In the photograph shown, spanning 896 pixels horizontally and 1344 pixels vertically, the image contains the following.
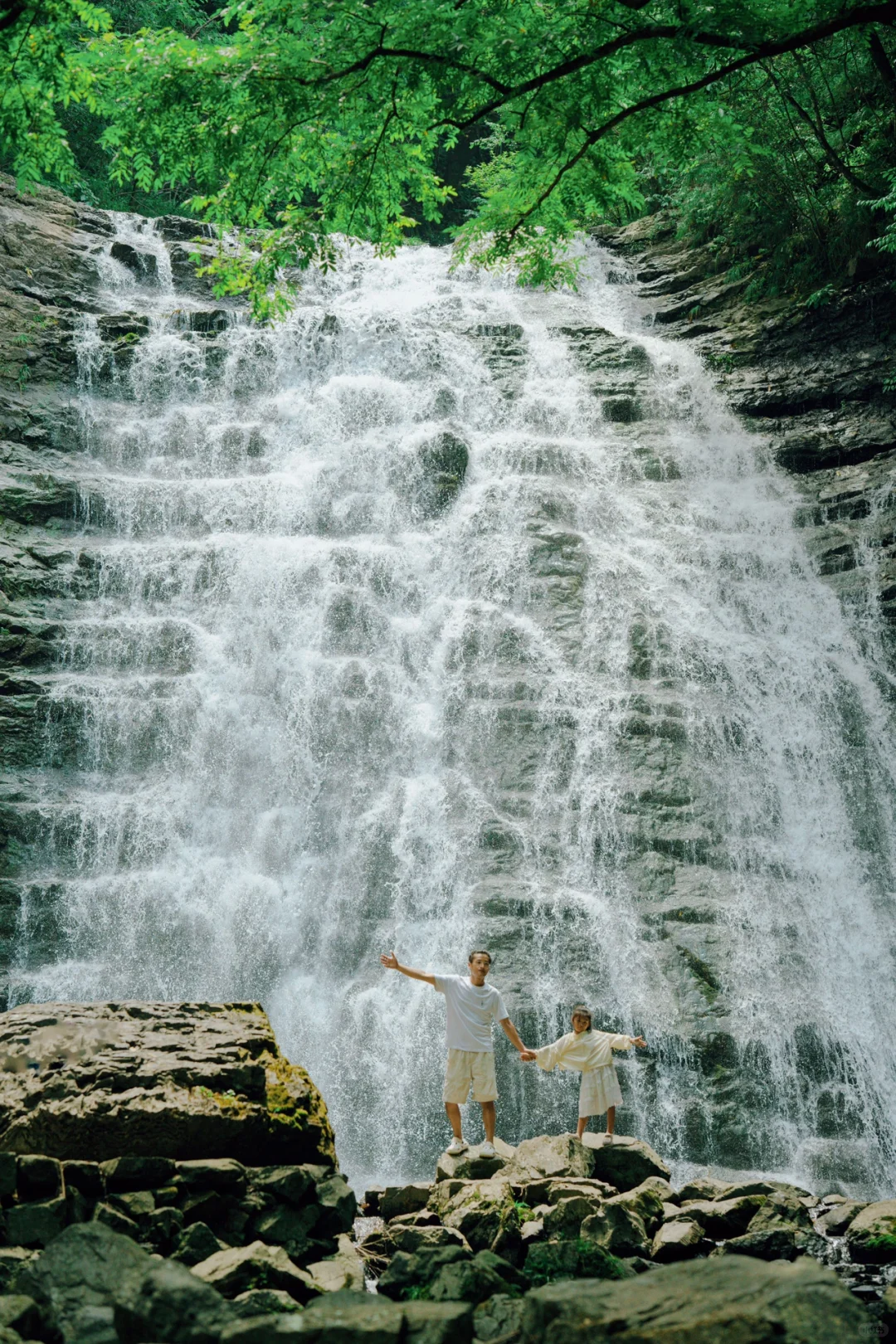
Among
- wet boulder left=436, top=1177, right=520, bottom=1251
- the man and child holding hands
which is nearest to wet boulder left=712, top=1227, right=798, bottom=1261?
wet boulder left=436, top=1177, right=520, bottom=1251

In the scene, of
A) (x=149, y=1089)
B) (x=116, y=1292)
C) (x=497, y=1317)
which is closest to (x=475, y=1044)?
(x=149, y=1089)

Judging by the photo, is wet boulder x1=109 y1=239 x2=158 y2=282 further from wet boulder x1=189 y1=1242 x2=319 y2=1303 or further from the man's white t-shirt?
wet boulder x1=189 y1=1242 x2=319 y2=1303

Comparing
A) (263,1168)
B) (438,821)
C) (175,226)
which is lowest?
(263,1168)

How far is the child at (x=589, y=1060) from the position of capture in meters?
7.95

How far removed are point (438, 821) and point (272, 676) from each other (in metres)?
2.92

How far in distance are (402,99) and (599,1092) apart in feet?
23.9

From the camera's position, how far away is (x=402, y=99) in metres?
7.22

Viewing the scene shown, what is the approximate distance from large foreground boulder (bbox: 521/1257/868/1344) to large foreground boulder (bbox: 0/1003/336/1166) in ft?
8.74

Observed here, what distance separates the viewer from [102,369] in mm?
16391

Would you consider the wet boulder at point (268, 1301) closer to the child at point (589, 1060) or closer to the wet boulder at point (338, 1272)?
the wet boulder at point (338, 1272)

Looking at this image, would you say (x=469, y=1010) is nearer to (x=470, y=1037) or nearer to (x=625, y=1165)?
(x=470, y=1037)

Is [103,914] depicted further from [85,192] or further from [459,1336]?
[85,192]

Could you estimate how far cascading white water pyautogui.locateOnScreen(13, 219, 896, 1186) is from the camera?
9.76 metres

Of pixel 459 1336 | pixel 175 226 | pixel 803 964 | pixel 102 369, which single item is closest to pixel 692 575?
pixel 803 964
